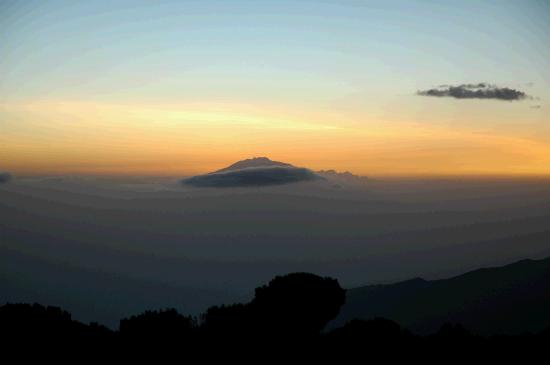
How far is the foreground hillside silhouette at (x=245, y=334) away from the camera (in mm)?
34719

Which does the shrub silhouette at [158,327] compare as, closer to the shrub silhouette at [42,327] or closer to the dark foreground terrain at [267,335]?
the dark foreground terrain at [267,335]

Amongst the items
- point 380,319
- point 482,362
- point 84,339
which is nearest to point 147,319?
point 84,339

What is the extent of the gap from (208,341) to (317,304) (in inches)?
438

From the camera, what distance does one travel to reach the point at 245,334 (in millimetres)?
36938

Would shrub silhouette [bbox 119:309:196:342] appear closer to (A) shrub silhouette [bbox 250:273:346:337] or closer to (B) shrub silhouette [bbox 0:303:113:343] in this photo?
(B) shrub silhouette [bbox 0:303:113:343]

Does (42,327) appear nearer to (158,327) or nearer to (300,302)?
(158,327)

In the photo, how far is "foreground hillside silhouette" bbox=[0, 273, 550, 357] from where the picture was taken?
1367 inches

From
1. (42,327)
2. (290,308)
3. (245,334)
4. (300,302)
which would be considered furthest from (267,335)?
(42,327)

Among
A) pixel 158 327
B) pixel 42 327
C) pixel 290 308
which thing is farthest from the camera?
pixel 290 308

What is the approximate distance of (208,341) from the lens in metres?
35.7

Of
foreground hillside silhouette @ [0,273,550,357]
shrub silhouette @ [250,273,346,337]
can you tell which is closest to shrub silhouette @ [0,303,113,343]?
foreground hillside silhouette @ [0,273,550,357]

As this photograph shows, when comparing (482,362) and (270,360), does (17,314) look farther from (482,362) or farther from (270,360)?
(482,362)

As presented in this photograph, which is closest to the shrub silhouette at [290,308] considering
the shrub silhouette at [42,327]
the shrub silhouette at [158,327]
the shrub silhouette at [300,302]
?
the shrub silhouette at [300,302]

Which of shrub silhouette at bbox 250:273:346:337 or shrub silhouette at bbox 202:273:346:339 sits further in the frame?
shrub silhouette at bbox 250:273:346:337
